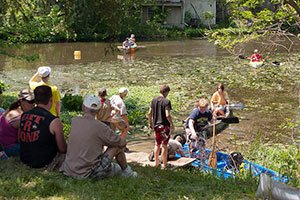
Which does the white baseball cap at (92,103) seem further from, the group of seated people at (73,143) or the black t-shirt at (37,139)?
the black t-shirt at (37,139)

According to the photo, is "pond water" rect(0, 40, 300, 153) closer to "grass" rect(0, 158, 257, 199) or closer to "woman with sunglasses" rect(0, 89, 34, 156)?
"woman with sunglasses" rect(0, 89, 34, 156)

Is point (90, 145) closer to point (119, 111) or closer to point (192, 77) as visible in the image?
point (119, 111)

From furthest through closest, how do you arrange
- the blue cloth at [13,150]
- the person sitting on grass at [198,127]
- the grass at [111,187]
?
the person sitting on grass at [198,127]
the blue cloth at [13,150]
the grass at [111,187]

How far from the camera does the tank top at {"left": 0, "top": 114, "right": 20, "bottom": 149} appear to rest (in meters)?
6.27

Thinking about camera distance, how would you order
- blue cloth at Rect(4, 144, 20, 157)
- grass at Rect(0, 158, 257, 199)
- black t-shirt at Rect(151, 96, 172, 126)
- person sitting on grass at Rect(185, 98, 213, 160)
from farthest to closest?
person sitting on grass at Rect(185, 98, 213, 160)
black t-shirt at Rect(151, 96, 172, 126)
blue cloth at Rect(4, 144, 20, 157)
grass at Rect(0, 158, 257, 199)

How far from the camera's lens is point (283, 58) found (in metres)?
28.2

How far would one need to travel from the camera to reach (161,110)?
8.45 meters

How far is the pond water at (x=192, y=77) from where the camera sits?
13.5 metres

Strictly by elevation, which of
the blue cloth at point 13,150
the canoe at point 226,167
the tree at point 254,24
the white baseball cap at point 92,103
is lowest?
the canoe at point 226,167

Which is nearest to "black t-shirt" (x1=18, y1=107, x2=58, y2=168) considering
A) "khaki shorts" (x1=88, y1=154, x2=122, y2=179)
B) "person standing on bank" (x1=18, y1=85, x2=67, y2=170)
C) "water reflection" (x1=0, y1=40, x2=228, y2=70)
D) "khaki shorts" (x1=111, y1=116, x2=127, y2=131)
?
"person standing on bank" (x1=18, y1=85, x2=67, y2=170)

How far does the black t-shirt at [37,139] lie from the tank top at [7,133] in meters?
0.37

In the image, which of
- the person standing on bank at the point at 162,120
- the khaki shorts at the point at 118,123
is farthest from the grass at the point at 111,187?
the khaki shorts at the point at 118,123

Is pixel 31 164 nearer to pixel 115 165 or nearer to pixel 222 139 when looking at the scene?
pixel 115 165

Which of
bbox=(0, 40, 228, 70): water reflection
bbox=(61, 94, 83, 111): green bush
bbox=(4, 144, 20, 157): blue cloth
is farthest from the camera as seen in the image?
bbox=(0, 40, 228, 70): water reflection
